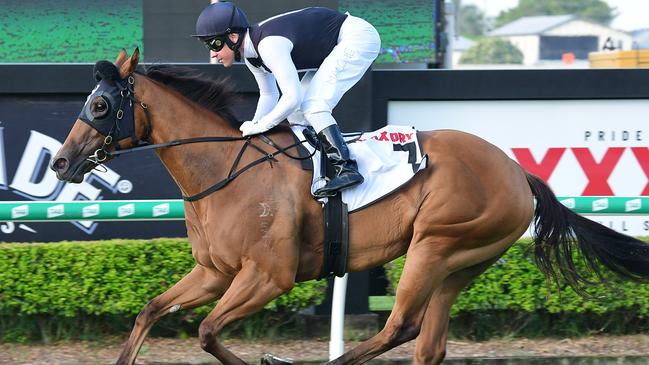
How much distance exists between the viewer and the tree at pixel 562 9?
76438 millimetres

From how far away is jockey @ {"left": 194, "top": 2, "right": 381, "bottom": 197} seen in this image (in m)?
Result: 4.77

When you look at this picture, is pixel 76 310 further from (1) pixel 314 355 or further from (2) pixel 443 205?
(2) pixel 443 205

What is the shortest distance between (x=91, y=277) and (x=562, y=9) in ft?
262

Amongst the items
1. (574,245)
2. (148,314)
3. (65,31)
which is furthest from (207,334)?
(65,31)

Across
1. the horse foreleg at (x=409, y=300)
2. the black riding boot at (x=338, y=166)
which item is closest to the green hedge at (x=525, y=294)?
the horse foreleg at (x=409, y=300)

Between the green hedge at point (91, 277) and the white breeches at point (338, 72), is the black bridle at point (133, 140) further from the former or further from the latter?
the green hedge at point (91, 277)

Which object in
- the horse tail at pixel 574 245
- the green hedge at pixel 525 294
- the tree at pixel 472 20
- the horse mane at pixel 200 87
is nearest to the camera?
the horse mane at pixel 200 87

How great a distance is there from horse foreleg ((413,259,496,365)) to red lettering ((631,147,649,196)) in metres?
1.89

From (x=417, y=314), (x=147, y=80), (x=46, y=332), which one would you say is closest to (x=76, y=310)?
(x=46, y=332)

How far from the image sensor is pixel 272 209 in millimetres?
4777

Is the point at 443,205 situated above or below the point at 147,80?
below

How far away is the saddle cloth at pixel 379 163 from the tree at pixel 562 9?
70866 millimetres

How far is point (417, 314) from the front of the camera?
5.02m

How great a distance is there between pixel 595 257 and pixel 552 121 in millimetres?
1435
